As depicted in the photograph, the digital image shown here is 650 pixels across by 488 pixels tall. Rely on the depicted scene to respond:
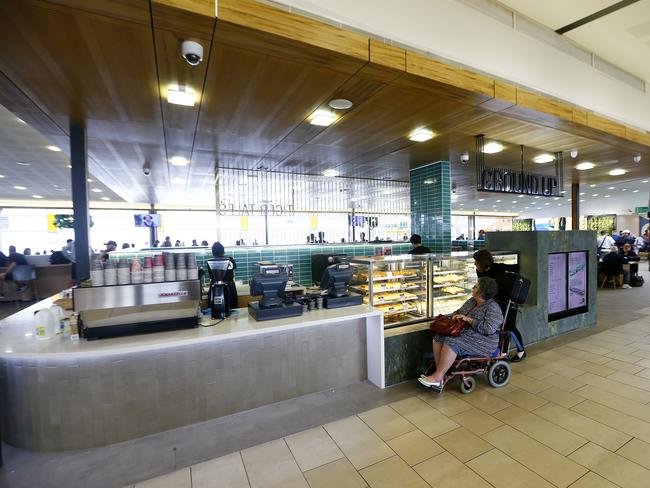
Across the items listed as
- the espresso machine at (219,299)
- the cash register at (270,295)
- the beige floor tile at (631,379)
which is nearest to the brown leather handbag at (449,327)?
the cash register at (270,295)

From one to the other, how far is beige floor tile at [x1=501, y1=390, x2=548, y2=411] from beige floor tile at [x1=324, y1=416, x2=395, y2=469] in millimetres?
1462

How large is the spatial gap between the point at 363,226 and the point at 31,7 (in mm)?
8234

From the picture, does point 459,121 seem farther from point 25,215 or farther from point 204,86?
point 25,215

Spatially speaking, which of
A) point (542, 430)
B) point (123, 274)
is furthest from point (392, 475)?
point (123, 274)

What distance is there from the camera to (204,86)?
9.28ft

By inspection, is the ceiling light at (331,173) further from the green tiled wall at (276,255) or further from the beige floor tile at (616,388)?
the beige floor tile at (616,388)

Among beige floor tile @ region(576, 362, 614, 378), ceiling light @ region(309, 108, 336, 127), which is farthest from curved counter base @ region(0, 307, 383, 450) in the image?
beige floor tile @ region(576, 362, 614, 378)

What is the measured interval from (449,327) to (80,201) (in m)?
4.68

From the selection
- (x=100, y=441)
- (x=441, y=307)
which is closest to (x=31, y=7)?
(x=100, y=441)

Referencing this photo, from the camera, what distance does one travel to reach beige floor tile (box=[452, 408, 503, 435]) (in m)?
2.58

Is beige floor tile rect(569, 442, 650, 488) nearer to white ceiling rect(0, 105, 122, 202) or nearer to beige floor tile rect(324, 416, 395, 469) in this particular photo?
beige floor tile rect(324, 416, 395, 469)

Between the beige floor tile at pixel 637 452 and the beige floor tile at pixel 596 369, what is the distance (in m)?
1.34

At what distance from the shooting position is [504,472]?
2109 mm

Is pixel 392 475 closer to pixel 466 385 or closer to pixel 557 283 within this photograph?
pixel 466 385
